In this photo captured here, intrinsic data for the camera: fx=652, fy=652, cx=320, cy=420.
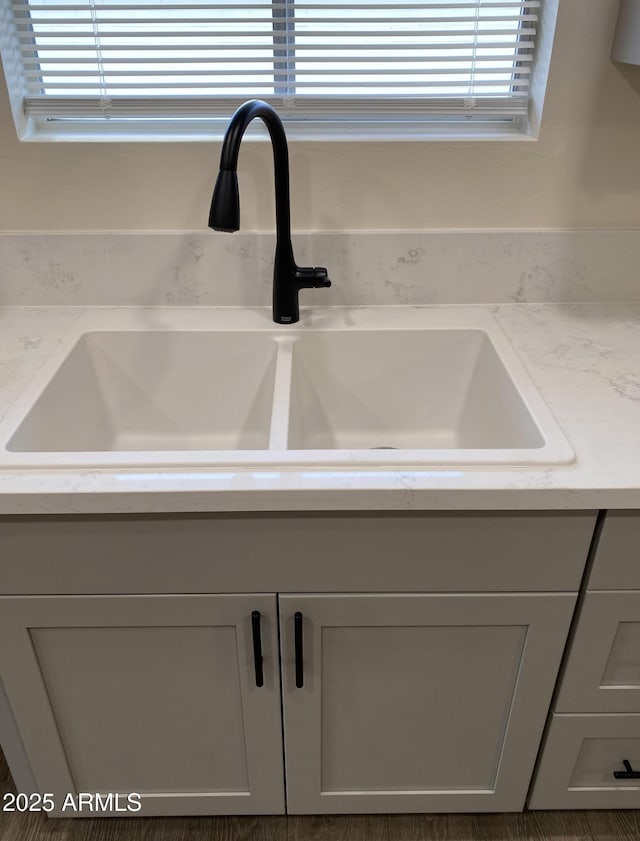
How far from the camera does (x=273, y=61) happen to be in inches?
50.7

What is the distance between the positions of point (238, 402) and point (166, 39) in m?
0.74

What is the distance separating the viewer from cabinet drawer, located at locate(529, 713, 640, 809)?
1.17 meters

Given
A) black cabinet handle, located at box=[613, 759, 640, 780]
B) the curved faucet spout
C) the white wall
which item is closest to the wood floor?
black cabinet handle, located at box=[613, 759, 640, 780]

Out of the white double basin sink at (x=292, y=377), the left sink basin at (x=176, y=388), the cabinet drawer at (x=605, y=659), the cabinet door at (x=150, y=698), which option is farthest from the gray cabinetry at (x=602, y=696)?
the left sink basin at (x=176, y=388)

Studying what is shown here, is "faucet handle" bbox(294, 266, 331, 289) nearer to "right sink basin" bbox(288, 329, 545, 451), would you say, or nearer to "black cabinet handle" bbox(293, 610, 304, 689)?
"right sink basin" bbox(288, 329, 545, 451)

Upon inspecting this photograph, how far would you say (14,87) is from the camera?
4.20ft

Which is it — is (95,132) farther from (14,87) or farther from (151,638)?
(151,638)

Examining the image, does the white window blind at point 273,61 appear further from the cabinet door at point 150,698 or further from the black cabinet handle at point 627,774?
the black cabinet handle at point 627,774

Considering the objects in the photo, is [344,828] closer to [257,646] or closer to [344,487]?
[257,646]

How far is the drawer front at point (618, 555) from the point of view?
0.95m

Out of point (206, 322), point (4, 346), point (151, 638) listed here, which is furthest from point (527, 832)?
point (4, 346)

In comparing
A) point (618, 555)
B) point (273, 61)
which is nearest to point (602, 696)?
point (618, 555)

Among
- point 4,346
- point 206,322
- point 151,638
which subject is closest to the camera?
point 151,638

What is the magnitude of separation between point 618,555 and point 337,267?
2.61 feet
